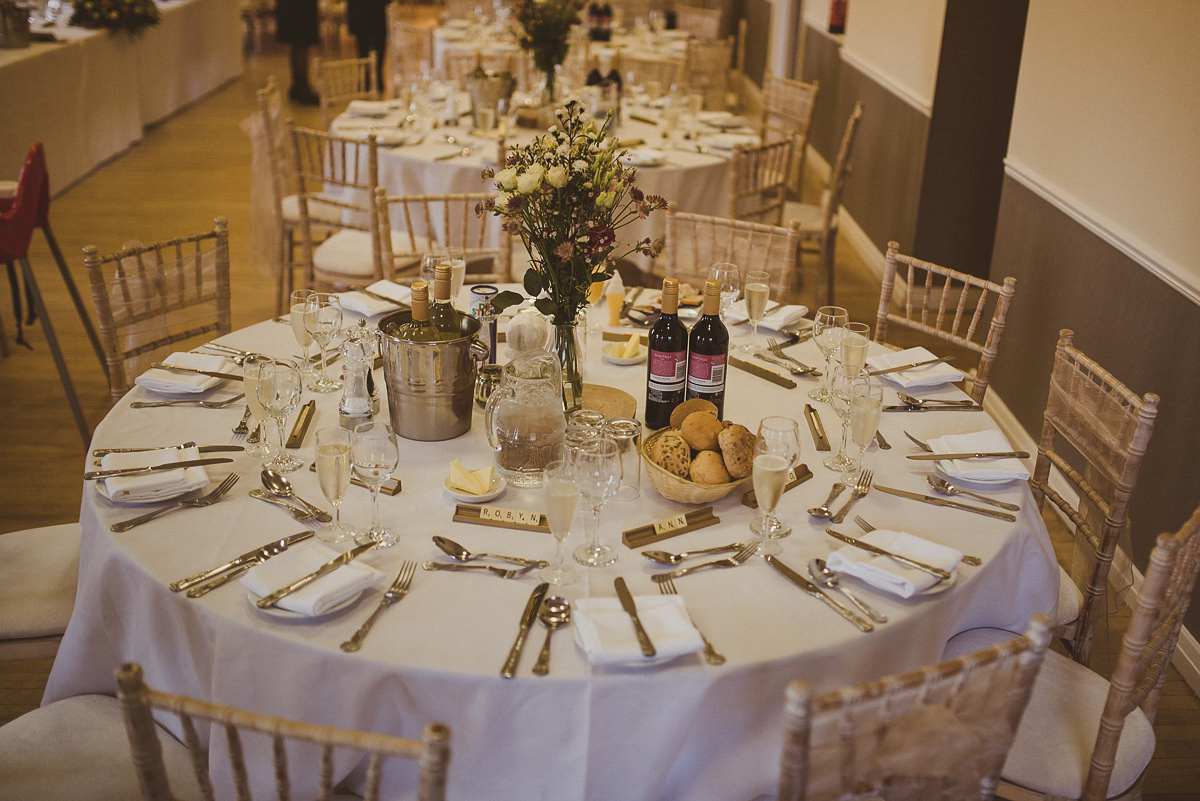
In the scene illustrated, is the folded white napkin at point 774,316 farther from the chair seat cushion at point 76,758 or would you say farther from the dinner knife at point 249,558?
the chair seat cushion at point 76,758

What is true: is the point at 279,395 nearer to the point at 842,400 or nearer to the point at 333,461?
the point at 333,461

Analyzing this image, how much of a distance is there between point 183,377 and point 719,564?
128 centimetres

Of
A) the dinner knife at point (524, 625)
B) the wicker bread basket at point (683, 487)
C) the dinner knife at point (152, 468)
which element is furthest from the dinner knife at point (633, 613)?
the dinner knife at point (152, 468)

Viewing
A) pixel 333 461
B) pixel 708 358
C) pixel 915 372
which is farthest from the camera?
pixel 915 372

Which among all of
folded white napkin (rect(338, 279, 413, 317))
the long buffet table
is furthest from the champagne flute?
the long buffet table

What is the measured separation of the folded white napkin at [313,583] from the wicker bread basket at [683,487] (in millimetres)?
509

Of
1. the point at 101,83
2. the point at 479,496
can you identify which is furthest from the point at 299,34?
the point at 479,496

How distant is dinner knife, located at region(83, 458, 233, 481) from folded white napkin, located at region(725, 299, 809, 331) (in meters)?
1.35

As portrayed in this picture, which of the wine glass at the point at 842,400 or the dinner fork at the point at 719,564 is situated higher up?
the wine glass at the point at 842,400

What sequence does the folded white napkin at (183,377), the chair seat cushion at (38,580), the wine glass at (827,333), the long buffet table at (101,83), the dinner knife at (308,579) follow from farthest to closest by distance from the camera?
the long buffet table at (101,83) → the wine glass at (827,333) → the folded white napkin at (183,377) → the chair seat cushion at (38,580) → the dinner knife at (308,579)

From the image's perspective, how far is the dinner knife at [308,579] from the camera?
4.98 feet

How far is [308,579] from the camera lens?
→ 1.55 m

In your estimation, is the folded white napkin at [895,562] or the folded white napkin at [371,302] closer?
the folded white napkin at [895,562]

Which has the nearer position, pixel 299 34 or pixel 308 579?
pixel 308 579
